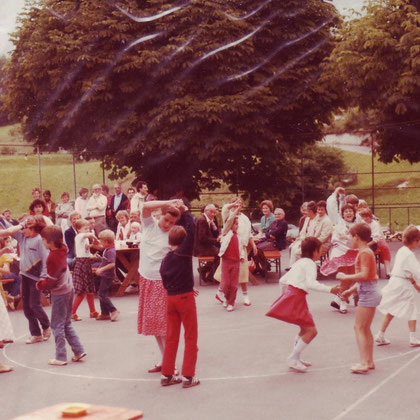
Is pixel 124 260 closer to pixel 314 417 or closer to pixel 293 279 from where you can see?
pixel 293 279

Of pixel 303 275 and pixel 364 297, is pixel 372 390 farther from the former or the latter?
pixel 303 275

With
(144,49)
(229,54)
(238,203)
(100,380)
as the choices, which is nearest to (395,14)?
(229,54)

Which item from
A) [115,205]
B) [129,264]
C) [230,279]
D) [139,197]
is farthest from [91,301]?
[115,205]

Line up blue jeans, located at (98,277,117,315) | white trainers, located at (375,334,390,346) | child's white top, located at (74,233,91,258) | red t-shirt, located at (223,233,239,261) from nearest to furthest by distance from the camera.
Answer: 1. white trainers, located at (375,334,390,346)
2. blue jeans, located at (98,277,117,315)
3. child's white top, located at (74,233,91,258)
4. red t-shirt, located at (223,233,239,261)

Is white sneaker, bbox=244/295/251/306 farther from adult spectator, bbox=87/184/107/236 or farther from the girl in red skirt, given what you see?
adult spectator, bbox=87/184/107/236

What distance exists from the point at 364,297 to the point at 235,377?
63.0 inches

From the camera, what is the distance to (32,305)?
10.6m

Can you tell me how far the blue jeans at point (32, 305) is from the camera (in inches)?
417

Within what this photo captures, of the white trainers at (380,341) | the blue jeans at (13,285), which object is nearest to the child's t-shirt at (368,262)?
the white trainers at (380,341)

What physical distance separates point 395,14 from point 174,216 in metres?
14.1

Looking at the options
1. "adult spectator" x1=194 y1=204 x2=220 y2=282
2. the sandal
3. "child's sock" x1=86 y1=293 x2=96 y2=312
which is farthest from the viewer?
"adult spectator" x1=194 y1=204 x2=220 y2=282

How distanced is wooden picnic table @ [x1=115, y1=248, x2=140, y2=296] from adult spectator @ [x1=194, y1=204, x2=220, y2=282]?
1.17 metres

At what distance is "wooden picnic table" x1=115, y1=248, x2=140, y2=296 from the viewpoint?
1480cm

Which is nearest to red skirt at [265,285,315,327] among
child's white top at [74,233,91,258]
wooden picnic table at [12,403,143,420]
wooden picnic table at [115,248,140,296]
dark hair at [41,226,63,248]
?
dark hair at [41,226,63,248]
